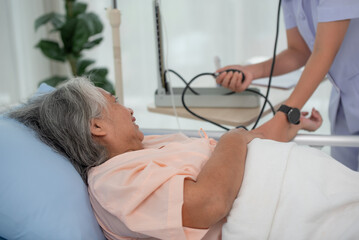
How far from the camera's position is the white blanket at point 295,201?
A: 0.86 meters

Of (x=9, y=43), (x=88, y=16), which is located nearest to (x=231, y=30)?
(x=88, y=16)

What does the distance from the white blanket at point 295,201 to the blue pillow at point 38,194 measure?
0.38 m

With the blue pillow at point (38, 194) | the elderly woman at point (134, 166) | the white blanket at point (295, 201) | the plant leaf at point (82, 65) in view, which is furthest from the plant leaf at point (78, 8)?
the white blanket at point (295, 201)

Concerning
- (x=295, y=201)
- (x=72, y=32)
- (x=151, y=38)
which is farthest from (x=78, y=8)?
(x=295, y=201)

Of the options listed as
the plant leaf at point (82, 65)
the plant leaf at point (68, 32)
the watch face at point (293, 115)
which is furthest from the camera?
the plant leaf at point (82, 65)

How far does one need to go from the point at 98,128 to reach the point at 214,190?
1.28 ft

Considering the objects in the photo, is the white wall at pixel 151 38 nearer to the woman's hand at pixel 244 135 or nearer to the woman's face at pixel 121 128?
the woman's hand at pixel 244 135

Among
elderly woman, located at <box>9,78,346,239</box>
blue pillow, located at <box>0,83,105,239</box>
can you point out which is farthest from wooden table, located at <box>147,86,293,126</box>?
blue pillow, located at <box>0,83,105,239</box>

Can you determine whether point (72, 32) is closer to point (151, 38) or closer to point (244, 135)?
point (151, 38)

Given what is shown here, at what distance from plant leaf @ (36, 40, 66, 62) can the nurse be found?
83.9 inches

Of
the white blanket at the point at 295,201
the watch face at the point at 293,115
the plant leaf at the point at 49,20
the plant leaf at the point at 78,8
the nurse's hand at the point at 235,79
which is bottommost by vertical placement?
the white blanket at the point at 295,201

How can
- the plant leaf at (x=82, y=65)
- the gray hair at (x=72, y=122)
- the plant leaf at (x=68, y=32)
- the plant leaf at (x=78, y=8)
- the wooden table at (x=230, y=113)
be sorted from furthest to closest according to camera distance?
the plant leaf at (x=82, y=65) < the plant leaf at (x=78, y=8) < the plant leaf at (x=68, y=32) < the wooden table at (x=230, y=113) < the gray hair at (x=72, y=122)

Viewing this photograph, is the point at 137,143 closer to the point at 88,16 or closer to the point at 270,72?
the point at 270,72

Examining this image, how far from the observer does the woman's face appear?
105 cm
